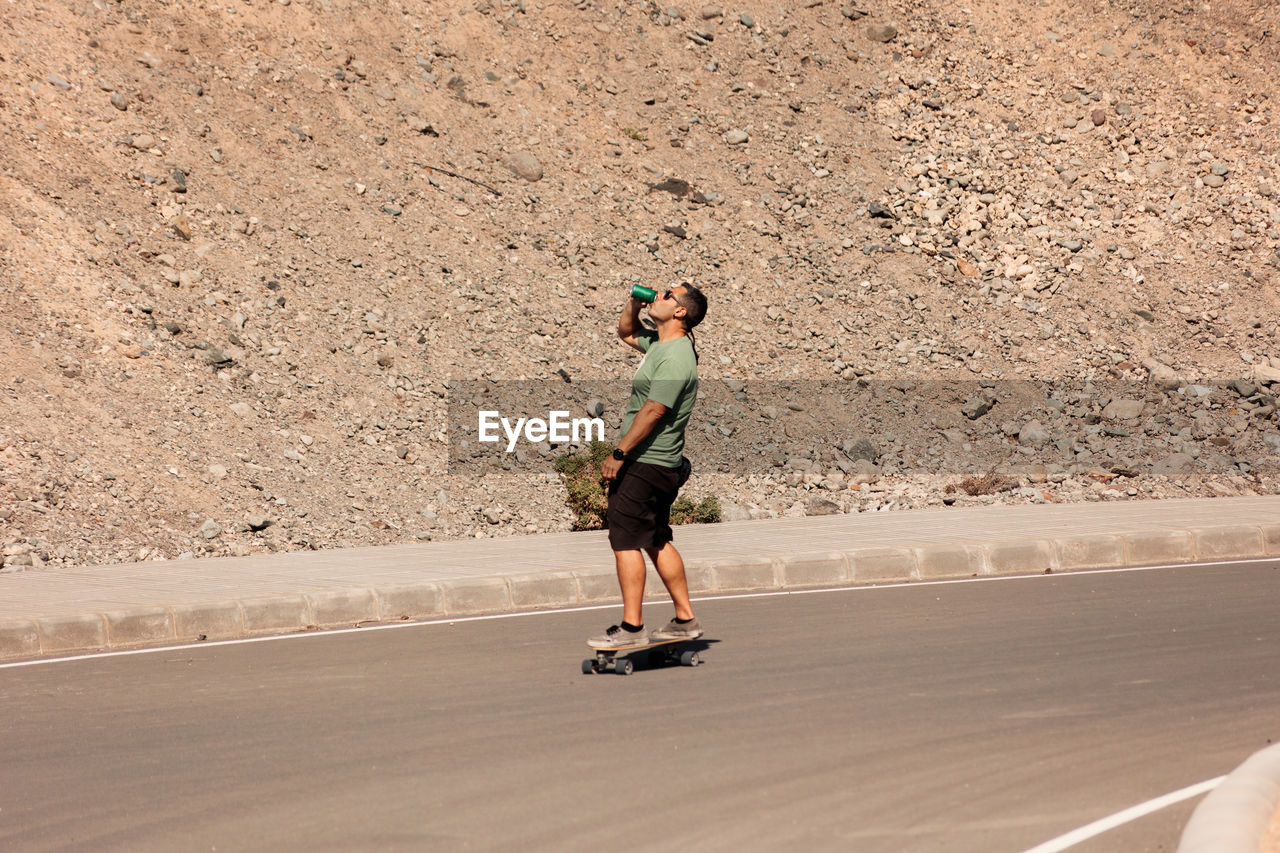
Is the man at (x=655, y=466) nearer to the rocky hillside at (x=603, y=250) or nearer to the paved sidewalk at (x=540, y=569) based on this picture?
the paved sidewalk at (x=540, y=569)

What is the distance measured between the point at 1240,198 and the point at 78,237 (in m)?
20.9

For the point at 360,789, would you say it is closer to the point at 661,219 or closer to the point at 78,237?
the point at 78,237

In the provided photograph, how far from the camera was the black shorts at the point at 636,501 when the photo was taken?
7820 millimetres

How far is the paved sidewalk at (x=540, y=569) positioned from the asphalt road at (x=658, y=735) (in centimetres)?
65

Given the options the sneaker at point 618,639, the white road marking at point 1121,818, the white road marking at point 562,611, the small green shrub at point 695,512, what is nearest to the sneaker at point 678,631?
the sneaker at point 618,639

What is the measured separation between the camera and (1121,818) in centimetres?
507

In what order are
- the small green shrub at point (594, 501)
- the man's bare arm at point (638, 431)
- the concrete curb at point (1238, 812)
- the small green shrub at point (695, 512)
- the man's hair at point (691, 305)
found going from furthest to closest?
the small green shrub at point (695, 512) → the small green shrub at point (594, 501) → the man's hair at point (691, 305) → the man's bare arm at point (638, 431) → the concrete curb at point (1238, 812)

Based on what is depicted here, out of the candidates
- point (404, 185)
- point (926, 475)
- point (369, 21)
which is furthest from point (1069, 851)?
point (369, 21)

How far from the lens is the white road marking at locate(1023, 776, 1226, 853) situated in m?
4.77

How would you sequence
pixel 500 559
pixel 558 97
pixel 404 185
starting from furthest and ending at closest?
pixel 558 97 < pixel 404 185 < pixel 500 559

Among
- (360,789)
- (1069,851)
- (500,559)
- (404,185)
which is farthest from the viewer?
(404,185)

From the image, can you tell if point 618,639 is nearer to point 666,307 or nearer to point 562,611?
point 666,307

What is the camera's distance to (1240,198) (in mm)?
26750

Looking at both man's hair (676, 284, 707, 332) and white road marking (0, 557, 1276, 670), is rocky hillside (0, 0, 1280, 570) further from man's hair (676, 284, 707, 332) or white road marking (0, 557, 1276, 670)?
man's hair (676, 284, 707, 332)
